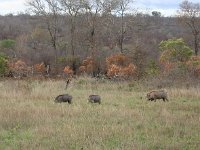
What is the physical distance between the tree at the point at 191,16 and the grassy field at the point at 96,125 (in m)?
32.6

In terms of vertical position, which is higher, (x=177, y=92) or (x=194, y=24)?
(x=194, y=24)

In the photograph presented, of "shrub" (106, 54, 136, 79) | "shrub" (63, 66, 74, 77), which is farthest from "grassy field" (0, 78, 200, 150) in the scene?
"shrub" (63, 66, 74, 77)

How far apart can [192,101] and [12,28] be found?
180 feet

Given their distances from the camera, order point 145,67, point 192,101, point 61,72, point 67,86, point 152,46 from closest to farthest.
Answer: point 192,101 → point 67,86 → point 145,67 → point 61,72 → point 152,46

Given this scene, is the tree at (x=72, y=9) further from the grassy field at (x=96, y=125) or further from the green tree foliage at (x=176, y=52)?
the grassy field at (x=96, y=125)

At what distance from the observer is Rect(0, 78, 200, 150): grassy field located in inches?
372

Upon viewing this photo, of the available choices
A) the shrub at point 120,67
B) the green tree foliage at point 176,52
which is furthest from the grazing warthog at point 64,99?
the green tree foliage at point 176,52

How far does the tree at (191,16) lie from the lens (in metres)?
49.2

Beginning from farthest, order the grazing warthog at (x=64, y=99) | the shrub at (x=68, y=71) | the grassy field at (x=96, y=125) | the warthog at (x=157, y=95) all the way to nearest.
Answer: the shrub at (x=68, y=71), the warthog at (x=157, y=95), the grazing warthog at (x=64, y=99), the grassy field at (x=96, y=125)

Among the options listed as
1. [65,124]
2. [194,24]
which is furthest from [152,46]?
[65,124]

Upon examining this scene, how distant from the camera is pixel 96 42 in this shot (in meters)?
43.2

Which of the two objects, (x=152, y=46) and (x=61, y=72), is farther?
(x=152, y=46)

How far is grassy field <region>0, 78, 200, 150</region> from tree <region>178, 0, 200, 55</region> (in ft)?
107

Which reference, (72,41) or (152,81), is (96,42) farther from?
(152,81)
